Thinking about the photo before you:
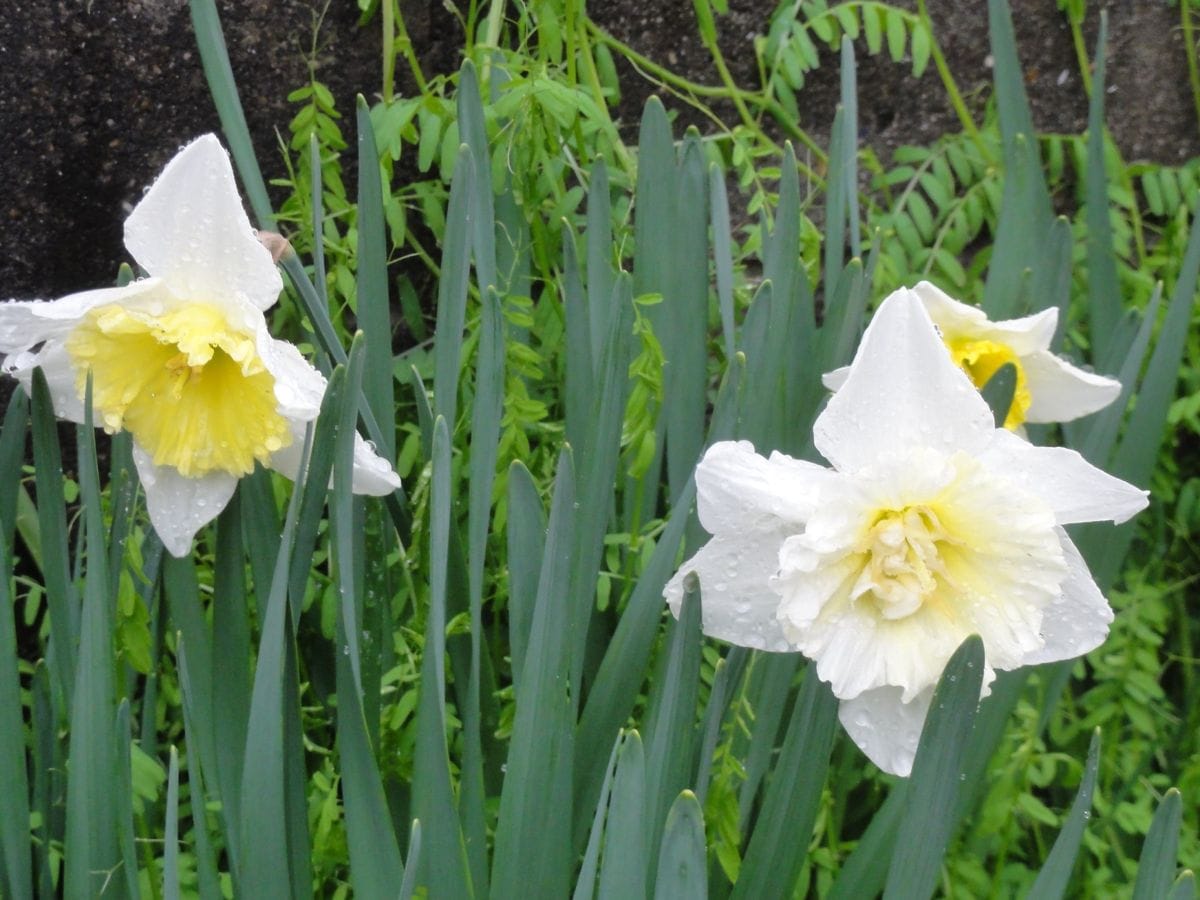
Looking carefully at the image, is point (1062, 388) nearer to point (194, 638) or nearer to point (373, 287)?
point (373, 287)

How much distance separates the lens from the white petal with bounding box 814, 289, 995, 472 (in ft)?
2.83

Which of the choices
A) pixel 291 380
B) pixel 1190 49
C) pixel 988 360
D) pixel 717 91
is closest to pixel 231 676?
pixel 291 380

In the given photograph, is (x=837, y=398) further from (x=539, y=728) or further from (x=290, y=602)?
(x=290, y=602)

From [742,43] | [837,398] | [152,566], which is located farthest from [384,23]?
[837,398]

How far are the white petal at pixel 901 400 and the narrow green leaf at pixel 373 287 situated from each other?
39cm

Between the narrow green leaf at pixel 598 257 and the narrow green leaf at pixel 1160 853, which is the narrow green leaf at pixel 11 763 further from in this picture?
the narrow green leaf at pixel 1160 853

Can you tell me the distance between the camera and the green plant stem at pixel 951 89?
1.77 metres

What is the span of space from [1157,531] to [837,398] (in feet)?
3.83

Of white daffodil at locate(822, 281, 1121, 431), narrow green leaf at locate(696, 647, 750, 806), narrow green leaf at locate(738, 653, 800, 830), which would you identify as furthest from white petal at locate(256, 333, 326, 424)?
white daffodil at locate(822, 281, 1121, 431)

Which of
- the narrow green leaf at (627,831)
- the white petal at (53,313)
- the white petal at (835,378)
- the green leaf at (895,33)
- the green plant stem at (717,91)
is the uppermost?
the green leaf at (895,33)

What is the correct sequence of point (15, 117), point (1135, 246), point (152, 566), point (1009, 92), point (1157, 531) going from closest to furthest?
point (152, 566)
point (15, 117)
point (1009, 92)
point (1157, 531)
point (1135, 246)

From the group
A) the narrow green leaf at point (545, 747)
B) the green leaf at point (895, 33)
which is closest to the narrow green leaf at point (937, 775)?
the narrow green leaf at point (545, 747)

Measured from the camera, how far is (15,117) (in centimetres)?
141

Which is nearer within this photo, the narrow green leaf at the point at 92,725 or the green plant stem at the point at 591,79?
the narrow green leaf at the point at 92,725
